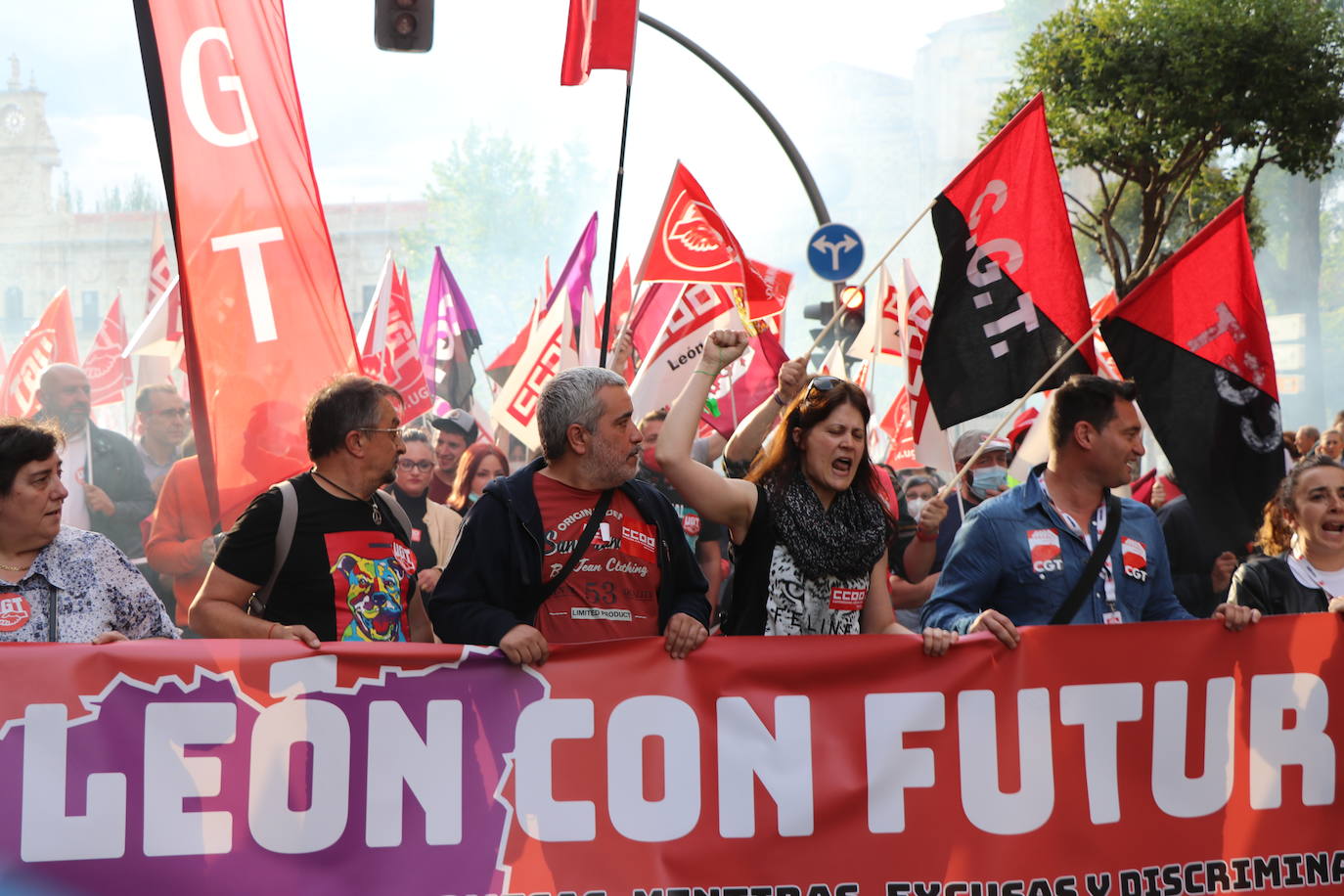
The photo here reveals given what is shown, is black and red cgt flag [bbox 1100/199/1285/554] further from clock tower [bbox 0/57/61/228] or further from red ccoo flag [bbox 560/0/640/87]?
clock tower [bbox 0/57/61/228]

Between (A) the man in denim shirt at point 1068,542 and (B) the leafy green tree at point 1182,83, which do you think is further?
(B) the leafy green tree at point 1182,83

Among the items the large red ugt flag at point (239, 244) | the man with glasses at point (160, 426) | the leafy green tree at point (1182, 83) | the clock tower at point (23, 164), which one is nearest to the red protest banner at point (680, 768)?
the large red ugt flag at point (239, 244)

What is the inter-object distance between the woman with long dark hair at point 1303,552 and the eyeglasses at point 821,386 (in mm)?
1402

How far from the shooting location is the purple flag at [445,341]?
44.3 feet

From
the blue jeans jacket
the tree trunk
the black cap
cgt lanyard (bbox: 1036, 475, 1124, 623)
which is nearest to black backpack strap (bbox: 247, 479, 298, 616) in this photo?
the blue jeans jacket

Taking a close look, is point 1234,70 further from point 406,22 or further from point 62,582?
point 62,582

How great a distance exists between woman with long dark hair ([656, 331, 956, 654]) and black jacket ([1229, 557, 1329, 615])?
1144mm

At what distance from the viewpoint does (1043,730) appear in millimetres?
3959

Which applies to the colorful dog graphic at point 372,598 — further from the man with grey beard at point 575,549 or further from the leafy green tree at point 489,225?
the leafy green tree at point 489,225

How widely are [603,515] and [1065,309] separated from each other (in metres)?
2.82

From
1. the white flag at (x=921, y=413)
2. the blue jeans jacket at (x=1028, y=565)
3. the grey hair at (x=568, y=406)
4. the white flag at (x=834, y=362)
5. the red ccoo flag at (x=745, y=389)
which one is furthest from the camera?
the white flag at (x=834, y=362)

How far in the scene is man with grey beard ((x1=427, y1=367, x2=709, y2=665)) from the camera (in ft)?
12.4

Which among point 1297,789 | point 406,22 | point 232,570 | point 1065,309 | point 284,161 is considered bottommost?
point 1297,789

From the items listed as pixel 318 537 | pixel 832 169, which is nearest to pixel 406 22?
pixel 318 537
